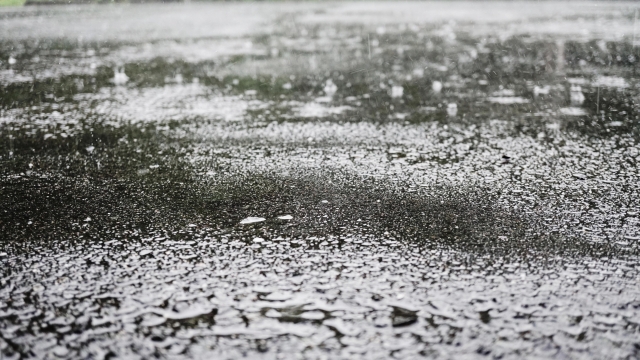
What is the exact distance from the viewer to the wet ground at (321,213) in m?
2.12

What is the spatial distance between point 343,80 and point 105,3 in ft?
57.0

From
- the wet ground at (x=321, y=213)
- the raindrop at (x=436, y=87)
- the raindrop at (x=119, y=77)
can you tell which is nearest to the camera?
the wet ground at (x=321, y=213)

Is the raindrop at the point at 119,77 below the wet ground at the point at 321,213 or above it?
above

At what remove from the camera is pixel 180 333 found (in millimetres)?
2111

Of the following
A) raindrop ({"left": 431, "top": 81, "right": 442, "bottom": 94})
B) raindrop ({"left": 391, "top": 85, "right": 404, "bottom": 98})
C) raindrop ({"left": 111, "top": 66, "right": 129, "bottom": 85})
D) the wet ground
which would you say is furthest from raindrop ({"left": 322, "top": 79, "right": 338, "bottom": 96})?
raindrop ({"left": 111, "top": 66, "right": 129, "bottom": 85})

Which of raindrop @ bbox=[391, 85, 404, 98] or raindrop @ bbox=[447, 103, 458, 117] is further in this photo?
raindrop @ bbox=[391, 85, 404, 98]

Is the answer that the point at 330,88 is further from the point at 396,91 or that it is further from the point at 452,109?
the point at 452,109

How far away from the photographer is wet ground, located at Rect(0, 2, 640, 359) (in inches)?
83.7

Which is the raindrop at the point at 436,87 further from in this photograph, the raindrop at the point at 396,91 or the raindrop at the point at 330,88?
the raindrop at the point at 330,88

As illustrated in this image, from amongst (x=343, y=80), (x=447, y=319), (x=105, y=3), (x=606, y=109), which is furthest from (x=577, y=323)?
(x=105, y=3)

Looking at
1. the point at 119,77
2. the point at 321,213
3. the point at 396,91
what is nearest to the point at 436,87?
the point at 396,91

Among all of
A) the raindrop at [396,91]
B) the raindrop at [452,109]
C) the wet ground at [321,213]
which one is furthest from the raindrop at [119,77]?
the raindrop at [452,109]

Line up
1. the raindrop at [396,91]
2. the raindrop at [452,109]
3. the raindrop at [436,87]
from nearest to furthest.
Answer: the raindrop at [452,109] < the raindrop at [396,91] < the raindrop at [436,87]

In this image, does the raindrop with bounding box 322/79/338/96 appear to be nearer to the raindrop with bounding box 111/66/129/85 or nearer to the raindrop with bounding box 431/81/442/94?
the raindrop with bounding box 431/81/442/94
